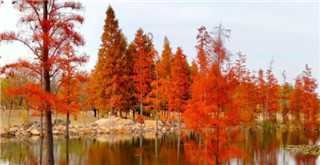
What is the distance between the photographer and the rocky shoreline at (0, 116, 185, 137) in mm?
38875

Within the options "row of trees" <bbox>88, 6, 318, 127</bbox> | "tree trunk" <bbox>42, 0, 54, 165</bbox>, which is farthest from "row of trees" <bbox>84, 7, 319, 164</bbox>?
"tree trunk" <bbox>42, 0, 54, 165</bbox>

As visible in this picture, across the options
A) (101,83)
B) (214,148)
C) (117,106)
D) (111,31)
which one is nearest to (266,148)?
(214,148)

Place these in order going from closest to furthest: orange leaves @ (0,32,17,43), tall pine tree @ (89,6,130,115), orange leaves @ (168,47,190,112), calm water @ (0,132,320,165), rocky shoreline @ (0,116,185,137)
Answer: orange leaves @ (0,32,17,43)
calm water @ (0,132,320,165)
orange leaves @ (168,47,190,112)
rocky shoreline @ (0,116,185,137)
tall pine tree @ (89,6,130,115)

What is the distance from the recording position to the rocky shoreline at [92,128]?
38875 millimetres

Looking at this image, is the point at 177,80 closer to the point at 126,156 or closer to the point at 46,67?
the point at 126,156

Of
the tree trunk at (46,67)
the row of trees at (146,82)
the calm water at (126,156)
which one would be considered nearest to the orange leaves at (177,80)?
the row of trees at (146,82)

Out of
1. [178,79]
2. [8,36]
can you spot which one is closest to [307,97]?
[178,79]

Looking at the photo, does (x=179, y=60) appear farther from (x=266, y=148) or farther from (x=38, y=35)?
(x=38, y=35)

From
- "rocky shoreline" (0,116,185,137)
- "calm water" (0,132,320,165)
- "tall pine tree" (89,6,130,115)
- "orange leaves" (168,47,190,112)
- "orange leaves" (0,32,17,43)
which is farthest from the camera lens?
"tall pine tree" (89,6,130,115)

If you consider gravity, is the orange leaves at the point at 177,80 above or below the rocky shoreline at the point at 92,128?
above

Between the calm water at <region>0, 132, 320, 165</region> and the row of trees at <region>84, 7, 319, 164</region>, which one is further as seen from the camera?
the row of trees at <region>84, 7, 319, 164</region>

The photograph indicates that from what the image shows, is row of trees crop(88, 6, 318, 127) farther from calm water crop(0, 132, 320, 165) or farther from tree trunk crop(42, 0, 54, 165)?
tree trunk crop(42, 0, 54, 165)

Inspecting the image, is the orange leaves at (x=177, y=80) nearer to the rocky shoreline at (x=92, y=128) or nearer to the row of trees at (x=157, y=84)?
the row of trees at (x=157, y=84)

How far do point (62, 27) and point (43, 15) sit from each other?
1101mm
